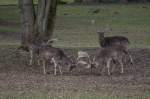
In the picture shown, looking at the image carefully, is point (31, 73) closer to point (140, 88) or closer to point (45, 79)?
point (45, 79)

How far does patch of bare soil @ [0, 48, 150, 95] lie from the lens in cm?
1327

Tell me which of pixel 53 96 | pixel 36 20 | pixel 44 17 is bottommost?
pixel 36 20

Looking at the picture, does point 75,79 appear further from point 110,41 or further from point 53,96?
point 110,41

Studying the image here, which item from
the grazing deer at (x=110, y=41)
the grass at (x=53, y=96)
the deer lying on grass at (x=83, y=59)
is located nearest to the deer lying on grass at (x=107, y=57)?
the deer lying on grass at (x=83, y=59)

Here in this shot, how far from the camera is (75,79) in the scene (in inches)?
580

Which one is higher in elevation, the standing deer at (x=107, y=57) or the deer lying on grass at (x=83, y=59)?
the standing deer at (x=107, y=57)

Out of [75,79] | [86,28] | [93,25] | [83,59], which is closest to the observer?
[75,79]

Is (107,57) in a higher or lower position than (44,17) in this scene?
higher

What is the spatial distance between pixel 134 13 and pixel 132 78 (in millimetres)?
29108

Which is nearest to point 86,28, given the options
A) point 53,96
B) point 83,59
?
point 83,59

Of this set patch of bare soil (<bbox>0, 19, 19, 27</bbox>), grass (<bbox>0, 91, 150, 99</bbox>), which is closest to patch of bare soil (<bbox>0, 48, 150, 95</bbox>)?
grass (<bbox>0, 91, 150, 99</bbox>)

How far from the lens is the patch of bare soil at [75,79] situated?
13273 millimetres

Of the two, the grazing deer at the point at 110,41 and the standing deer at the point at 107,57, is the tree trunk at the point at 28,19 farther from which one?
the standing deer at the point at 107,57

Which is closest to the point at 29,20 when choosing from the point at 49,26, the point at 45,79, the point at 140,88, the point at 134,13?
the point at 49,26
